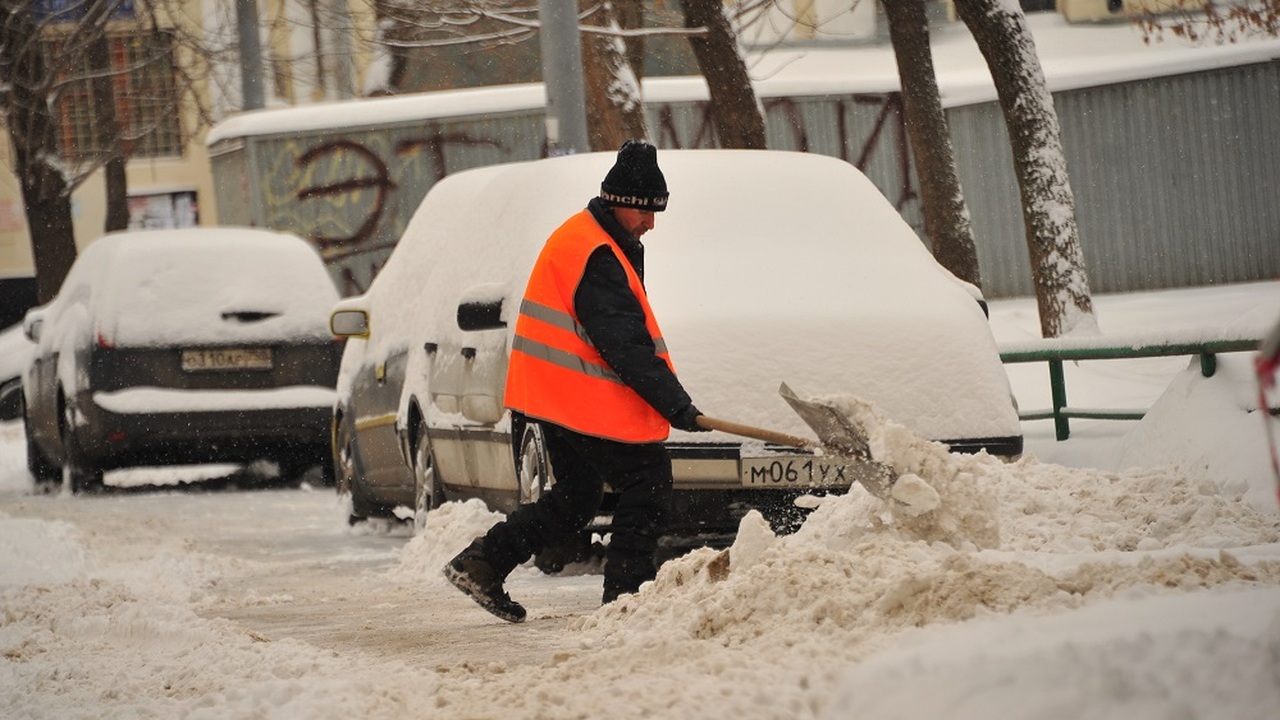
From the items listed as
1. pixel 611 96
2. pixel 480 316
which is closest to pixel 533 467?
pixel 480 316

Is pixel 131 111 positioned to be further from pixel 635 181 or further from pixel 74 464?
pixel 635 181

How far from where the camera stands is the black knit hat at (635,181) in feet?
23.7

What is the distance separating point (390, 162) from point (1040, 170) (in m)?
11.6

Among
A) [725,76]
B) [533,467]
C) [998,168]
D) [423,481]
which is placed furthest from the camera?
[998,168]

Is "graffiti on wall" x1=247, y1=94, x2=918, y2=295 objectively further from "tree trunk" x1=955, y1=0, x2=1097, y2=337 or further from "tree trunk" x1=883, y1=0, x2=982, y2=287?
"tree trunk" x1=955, y1=0, x2=1097, y2=337

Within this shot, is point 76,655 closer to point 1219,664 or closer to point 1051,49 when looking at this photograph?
point 1219,664

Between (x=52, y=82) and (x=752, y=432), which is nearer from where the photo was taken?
(x=752, y=432)

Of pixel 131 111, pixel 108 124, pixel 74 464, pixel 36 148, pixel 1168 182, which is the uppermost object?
pixel 131 111

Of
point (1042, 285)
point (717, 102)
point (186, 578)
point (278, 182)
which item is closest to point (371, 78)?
point (278, 182)

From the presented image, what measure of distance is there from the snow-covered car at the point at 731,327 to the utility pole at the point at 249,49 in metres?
13.9

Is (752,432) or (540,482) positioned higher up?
(752,432)

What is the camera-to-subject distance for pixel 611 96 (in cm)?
1728

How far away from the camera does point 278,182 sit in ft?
82.4

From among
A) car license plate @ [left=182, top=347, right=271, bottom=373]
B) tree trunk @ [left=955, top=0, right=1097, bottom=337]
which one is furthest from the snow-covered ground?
tree trunk @ [left=955, top=0, right=1097, bottom=337]
